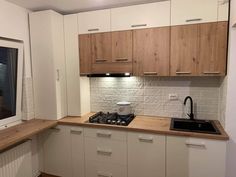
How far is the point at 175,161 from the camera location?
1952mm

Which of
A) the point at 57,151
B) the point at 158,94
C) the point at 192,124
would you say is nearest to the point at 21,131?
the point at 57,151

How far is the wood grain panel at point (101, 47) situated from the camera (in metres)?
2.35

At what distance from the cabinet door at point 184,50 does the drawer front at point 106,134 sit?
99 cm

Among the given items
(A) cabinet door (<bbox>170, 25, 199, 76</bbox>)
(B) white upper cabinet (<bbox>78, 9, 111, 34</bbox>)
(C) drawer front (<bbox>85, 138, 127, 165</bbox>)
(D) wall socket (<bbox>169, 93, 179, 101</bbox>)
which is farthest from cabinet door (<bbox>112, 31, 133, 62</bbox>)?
(C) drawer front (<bbox>85, 138, 127, 165</bbox>)

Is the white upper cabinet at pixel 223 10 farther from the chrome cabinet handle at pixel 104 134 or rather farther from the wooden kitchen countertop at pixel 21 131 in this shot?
the wooden kitchen countertop at pixel 21 131

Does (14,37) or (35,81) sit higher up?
(14,37)

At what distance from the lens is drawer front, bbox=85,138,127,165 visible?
2.16m

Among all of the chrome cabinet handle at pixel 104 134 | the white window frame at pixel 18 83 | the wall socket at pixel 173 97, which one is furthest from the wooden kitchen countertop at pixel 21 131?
the wall socket at pixel 173 97

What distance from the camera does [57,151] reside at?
8.13 feet

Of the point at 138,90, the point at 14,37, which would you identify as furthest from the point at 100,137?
the point at 14,37

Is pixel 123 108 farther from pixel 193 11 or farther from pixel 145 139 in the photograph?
pixel 193 11

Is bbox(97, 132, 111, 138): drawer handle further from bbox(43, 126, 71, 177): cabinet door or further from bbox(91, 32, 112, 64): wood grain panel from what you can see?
bbox(91, 32, 112, 64): wood grain panel

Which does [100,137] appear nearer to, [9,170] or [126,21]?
[9,170]

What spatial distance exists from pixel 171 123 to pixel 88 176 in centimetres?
131
